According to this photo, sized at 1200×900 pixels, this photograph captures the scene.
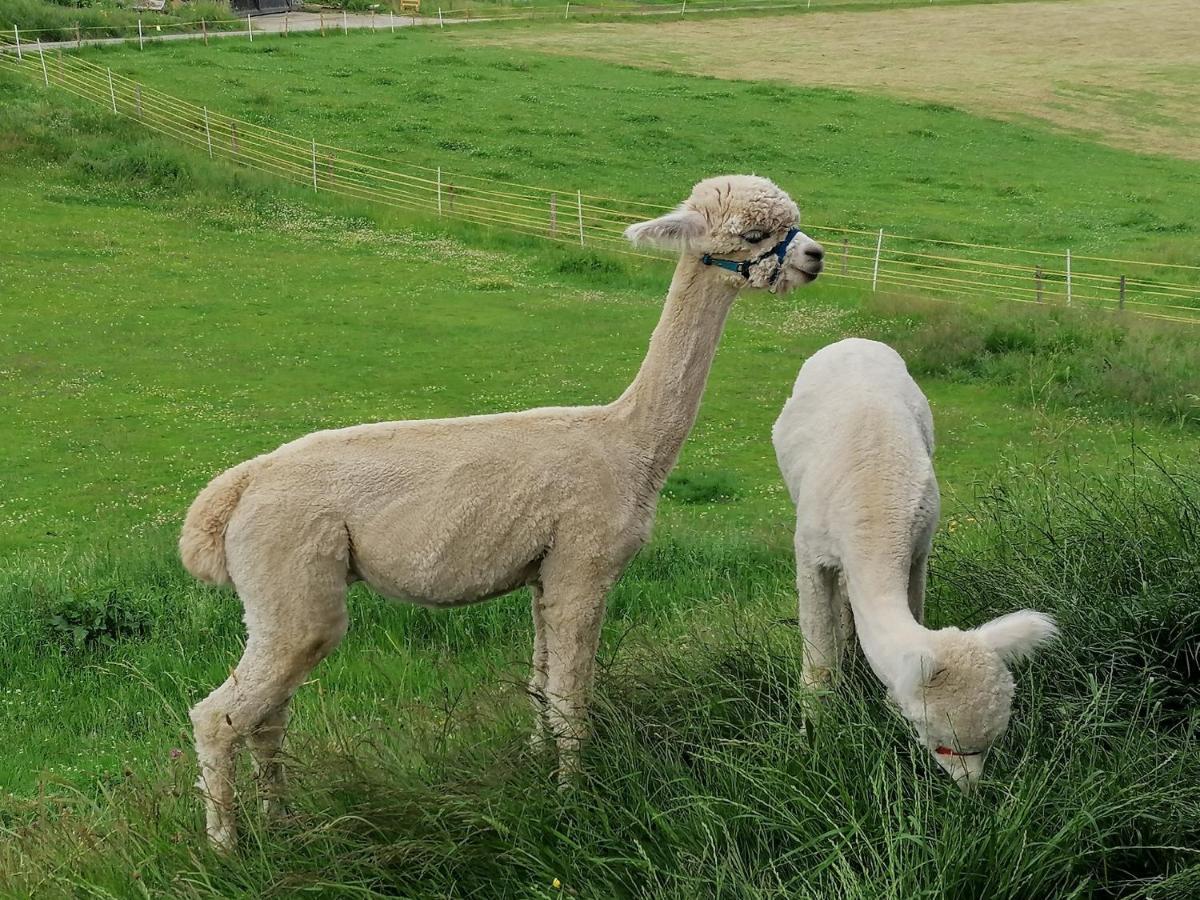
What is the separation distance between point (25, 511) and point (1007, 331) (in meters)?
13.4

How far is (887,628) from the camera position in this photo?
4582mm

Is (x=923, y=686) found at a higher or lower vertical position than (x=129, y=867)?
higher

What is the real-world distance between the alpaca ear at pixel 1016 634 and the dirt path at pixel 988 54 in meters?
38.3

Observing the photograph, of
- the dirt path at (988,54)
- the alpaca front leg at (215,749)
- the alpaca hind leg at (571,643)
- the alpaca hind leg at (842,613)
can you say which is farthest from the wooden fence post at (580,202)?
the alpaca front leg at (215,749)

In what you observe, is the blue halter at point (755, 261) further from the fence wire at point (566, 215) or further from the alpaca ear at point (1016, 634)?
the fence wire at point (566, 215)

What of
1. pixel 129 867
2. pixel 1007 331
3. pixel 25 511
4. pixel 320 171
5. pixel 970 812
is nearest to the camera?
pixel 970 812

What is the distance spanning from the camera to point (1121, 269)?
25516mm

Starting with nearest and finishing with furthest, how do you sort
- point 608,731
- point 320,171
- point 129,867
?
point 129,867 < point 608,731 < point 320,171

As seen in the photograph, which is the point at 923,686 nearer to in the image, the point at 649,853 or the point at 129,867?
the point at 649,853

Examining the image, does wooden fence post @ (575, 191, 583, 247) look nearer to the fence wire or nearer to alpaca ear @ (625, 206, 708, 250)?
the fence wire

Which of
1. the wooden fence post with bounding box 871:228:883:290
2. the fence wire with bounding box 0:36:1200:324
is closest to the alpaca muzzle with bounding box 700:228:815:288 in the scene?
the fence wire with bounding box 0:36:1200:324

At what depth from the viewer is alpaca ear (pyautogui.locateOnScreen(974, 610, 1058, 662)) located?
4406 millimetres

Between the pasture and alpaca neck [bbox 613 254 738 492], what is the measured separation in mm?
1032

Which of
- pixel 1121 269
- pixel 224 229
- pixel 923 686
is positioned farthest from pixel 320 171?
pixel 923 686
